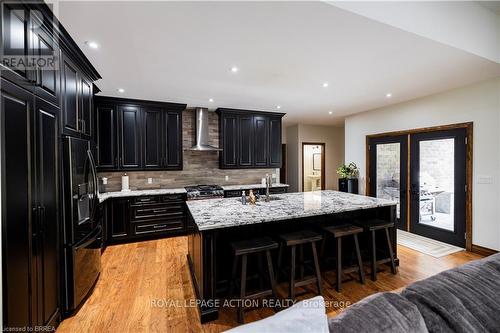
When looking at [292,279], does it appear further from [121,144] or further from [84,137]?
[121,144]

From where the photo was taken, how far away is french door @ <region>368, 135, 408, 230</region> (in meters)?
4.54

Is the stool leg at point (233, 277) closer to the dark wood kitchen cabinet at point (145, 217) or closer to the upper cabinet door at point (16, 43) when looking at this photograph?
the upper cabinet door at point (16, 43)

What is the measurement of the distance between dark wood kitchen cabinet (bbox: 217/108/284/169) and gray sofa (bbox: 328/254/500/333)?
4339mm

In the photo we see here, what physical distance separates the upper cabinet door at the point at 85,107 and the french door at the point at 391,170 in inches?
212

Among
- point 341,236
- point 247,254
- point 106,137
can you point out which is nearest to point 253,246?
point 247,254

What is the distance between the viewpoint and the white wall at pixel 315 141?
7.36 meters

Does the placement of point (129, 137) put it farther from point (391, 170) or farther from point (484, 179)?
point (484, 179)

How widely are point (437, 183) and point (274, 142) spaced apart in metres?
3.32

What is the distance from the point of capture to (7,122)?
4.44 feet

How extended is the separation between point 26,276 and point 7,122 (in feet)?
3.36

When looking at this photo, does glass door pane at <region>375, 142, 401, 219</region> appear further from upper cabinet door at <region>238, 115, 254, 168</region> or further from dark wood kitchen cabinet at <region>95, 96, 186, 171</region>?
dark wood kitchen cabinet at <region>95, 96, 186, 171</region>

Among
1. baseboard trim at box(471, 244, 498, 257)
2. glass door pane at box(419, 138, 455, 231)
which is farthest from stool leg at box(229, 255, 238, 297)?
glass door pane at box(419, 138, 455, 231)

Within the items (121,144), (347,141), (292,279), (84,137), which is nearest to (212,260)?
(292,279)

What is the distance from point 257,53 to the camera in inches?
97.0
